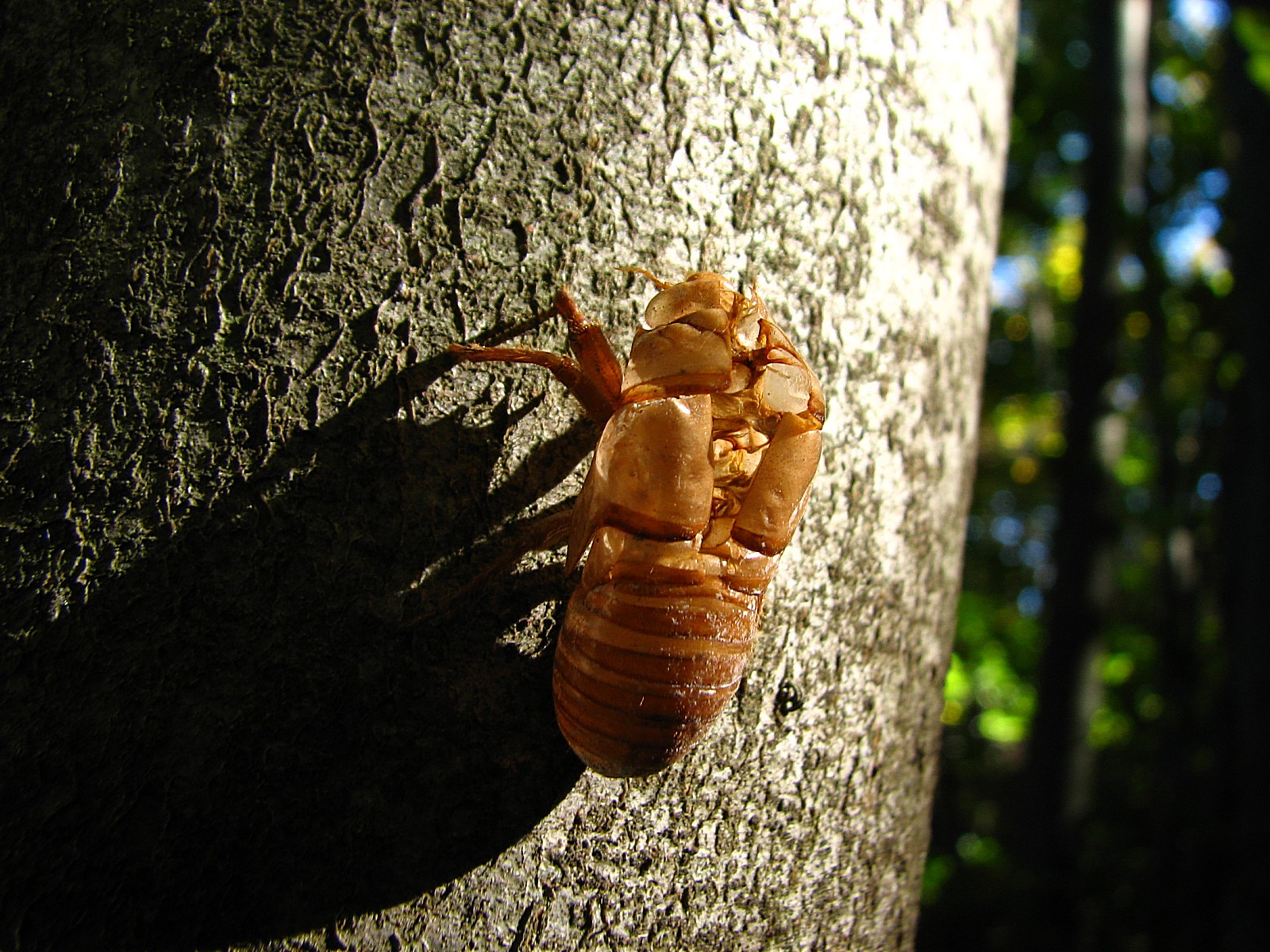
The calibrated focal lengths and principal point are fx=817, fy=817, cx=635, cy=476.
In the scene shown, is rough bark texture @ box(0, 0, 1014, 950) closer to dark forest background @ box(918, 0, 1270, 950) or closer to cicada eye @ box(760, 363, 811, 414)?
cicada eye @ box(760, 363, 811, 414)

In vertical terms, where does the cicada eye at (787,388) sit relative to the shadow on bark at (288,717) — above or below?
above

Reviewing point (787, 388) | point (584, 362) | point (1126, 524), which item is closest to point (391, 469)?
point (584, 362)

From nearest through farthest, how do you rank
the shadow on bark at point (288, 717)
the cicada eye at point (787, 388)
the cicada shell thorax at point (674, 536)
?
1. the shadow on bark at point (288, 717)
2. the cicada shell thorax at point (674, 536)
3. the cicada eye at point (787, 388)

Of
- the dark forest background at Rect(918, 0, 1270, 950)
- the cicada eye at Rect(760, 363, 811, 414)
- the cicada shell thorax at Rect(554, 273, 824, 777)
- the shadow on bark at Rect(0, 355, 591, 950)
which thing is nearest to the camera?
the shadow on bark at Rect(0, 355, 591, 950)

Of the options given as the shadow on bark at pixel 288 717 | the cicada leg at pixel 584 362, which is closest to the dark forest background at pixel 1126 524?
the cicada leg at pixel 584 362

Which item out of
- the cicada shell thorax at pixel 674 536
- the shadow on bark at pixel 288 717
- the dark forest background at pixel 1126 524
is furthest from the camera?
the dark forest background at pixel 1126 524

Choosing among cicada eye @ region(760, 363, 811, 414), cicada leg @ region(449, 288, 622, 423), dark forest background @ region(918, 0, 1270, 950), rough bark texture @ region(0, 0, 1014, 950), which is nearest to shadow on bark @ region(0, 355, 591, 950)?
rough bark texture @ region(0, 0, 1014, 950)

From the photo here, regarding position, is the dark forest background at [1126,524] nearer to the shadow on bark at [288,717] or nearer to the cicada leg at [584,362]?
the cicada leg at [584,362]

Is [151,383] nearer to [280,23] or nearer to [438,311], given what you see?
[438,311]

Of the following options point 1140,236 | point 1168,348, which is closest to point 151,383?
point 1140,236
